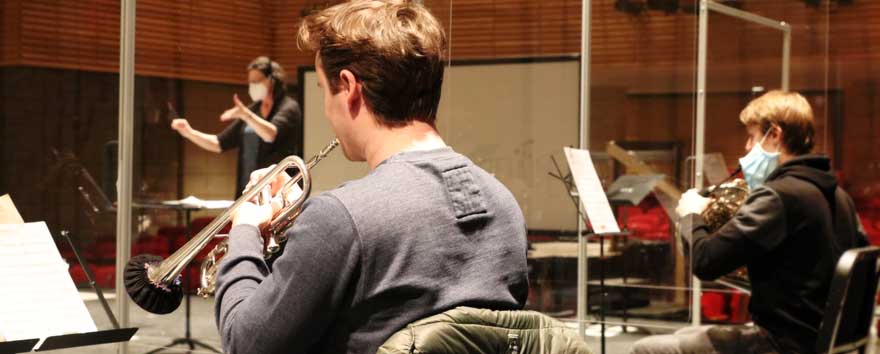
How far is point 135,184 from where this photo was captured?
4887mm

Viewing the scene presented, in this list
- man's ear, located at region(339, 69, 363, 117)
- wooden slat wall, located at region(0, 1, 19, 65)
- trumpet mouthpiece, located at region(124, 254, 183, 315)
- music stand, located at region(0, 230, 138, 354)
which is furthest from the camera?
wooden slat wall, located at region(0, 1, 19, 65)

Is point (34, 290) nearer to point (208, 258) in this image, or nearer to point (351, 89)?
point (208, 258)

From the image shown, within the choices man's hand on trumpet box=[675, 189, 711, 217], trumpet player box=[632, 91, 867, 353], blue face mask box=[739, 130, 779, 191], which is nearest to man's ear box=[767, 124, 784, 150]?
trumpet player box=[632, 91, 867, 353]

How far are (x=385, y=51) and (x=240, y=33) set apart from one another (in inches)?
128

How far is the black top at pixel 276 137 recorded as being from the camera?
442cm

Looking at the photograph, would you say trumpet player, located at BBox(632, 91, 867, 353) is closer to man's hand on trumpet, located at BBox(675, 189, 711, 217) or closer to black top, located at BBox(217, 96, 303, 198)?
man's hand on trumpet, located at BBox(675, 189, 711, 217)

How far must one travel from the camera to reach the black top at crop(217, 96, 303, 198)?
4422mm

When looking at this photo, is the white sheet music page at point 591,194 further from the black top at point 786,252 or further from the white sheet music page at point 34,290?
the white sheet music page at point 34,290

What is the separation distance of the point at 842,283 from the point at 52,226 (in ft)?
11.4

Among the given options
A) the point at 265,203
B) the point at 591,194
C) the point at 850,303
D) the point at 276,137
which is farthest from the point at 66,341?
the point at 591,194

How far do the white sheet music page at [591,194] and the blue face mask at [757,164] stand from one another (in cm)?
63

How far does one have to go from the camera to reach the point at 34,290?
7.47ft

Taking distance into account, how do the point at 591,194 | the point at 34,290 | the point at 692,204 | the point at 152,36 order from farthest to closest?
the point at 152,36, the point at 591,194, the point at 692,204, the point at 34,290

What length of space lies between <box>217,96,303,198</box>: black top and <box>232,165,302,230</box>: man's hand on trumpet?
262 cm
